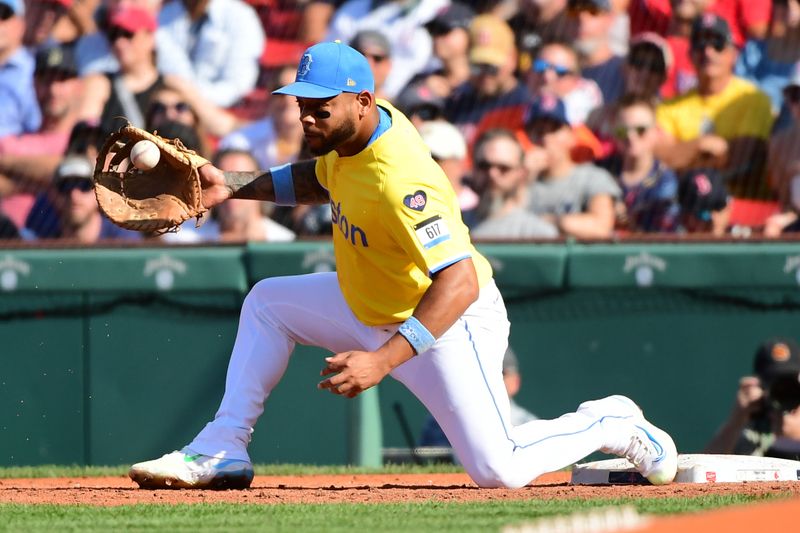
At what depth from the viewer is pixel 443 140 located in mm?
7207

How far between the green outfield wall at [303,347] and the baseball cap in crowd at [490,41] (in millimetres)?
1622

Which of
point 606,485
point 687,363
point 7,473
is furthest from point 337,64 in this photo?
point 687,363

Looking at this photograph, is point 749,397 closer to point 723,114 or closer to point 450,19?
point 723,114

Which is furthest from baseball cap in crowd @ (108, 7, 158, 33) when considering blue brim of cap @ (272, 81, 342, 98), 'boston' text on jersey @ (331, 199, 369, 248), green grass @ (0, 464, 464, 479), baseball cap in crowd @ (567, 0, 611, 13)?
blue brim of cap @ (272, 81, 342, 98)

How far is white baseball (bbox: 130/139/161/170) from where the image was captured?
15.1ft

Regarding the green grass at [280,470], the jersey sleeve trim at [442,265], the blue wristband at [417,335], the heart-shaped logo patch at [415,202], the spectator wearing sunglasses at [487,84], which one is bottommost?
the green grass at [280,470]

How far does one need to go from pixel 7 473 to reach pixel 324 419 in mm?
1580

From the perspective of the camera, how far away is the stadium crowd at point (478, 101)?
23.0ft

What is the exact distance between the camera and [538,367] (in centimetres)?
671

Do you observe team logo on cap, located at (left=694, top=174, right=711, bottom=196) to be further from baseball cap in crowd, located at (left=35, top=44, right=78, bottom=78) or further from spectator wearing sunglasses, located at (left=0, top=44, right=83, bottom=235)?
baseball cap in crowd, located at (left=35, top=44, right=78, bottom=78)

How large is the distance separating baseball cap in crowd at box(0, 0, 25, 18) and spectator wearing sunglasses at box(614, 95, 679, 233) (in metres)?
3.80

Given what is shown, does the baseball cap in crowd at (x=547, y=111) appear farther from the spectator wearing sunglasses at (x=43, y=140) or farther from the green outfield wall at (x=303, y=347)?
the spectator wearing sunglasses at (x=43, y=140)

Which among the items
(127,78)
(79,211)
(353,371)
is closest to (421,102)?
(127,78)

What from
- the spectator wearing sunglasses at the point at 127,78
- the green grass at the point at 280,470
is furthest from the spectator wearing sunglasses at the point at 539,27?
the green grass at the point at 280,470
